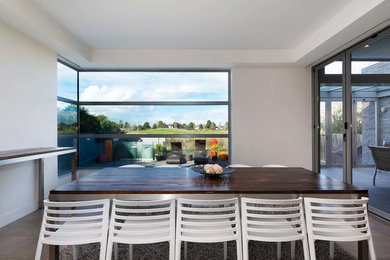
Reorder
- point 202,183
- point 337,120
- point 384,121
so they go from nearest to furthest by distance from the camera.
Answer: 1. point 202,183
2. point 384,121
3. point 337,120

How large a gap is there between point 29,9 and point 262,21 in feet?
10.0

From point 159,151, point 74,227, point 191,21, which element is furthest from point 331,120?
point 74,227

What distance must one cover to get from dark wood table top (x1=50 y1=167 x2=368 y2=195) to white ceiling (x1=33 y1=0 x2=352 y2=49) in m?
2.09

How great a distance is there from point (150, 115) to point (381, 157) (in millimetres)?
4103

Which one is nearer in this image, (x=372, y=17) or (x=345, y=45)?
(x=372, y=17)

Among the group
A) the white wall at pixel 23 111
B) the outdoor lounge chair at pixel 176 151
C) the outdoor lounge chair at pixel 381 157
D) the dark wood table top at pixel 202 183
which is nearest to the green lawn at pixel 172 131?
the outdoor lounge chair at pixel 176 151

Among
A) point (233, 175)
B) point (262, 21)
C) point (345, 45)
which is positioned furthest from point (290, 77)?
point (233, 175)

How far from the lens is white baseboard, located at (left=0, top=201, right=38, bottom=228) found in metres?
2.83

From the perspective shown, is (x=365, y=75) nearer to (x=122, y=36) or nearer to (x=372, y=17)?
(x=372, y=17)

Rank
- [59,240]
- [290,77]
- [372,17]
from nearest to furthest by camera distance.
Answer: [59,240], [372,17], [290,77]

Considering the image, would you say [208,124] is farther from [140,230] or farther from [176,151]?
[140,230]

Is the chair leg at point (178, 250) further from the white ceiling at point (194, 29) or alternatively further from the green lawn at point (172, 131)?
the green lawn at point (172, 131)

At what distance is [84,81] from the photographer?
4809mm

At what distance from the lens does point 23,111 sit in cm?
311
